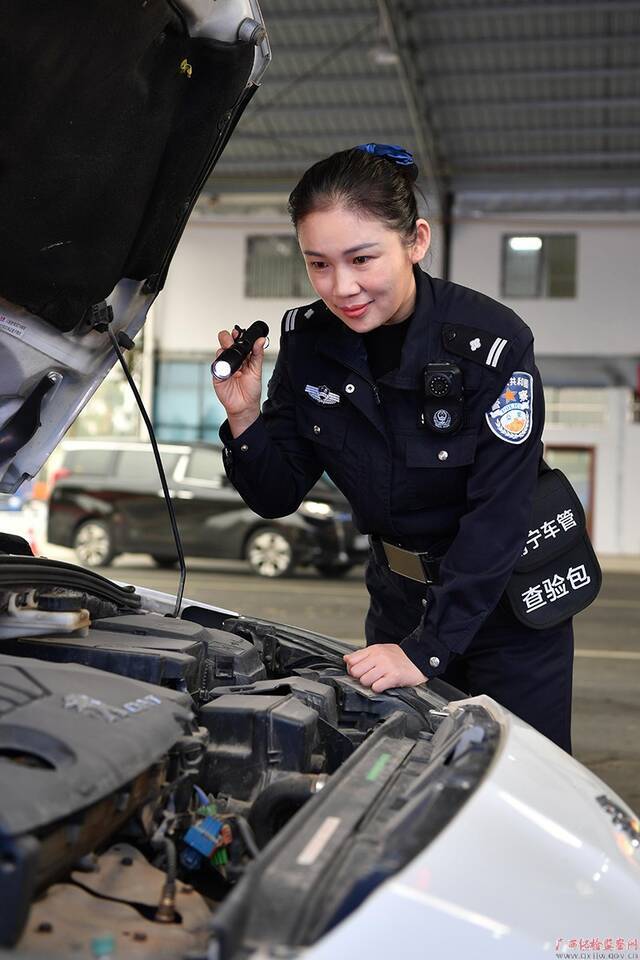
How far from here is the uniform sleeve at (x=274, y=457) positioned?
209 cm

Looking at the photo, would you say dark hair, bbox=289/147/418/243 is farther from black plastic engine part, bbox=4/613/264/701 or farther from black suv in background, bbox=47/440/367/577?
black suv in background, bbox=47/440/367/577

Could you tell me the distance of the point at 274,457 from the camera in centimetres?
211

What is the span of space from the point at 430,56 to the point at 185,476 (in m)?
5.88

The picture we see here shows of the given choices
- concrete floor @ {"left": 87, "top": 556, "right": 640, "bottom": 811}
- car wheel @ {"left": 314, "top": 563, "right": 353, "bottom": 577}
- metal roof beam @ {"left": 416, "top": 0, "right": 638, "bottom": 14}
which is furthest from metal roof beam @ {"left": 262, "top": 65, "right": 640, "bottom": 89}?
car wheel @ {"left": 314, "top": 563, "right": 353, "bottom": 577}

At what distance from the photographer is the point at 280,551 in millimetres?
10266

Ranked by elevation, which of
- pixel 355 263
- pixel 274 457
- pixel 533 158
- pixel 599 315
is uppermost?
pixel 533 158

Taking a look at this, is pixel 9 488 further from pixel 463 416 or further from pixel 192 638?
pixel 463 416

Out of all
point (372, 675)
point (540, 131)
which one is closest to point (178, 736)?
point (372, 675)

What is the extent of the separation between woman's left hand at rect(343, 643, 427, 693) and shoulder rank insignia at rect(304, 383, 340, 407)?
1.64 feet

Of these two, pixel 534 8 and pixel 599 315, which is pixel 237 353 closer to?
pixel 534 8

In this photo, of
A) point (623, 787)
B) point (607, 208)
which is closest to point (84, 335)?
point (623, 787)

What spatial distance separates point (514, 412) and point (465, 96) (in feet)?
40.6

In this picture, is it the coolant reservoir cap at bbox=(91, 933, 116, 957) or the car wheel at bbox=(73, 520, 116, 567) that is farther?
the car wheel at bbox=(73, 520, 116, 567)

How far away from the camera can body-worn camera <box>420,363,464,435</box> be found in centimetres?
193
